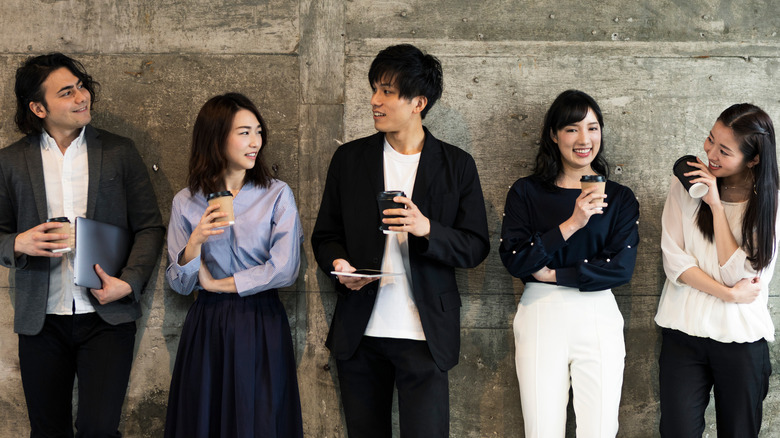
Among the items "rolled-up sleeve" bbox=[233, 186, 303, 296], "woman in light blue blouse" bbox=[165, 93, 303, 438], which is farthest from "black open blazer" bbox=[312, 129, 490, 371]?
"woman in light blue blouse" bbox=[165, 93, 303, 438]

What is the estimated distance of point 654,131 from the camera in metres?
3.73

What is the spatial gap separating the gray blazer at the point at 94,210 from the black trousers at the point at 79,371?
8 centimetres

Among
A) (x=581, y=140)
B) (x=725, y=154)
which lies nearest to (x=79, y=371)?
(x=581, y=140)

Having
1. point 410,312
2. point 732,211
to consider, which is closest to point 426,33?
point 410,312

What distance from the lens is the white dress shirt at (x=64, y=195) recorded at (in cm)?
324

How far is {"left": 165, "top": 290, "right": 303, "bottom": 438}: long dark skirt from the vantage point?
3035mm

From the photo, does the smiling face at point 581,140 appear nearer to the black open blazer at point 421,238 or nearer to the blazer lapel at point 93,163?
the black open blazer at point 421,238

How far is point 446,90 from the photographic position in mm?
3689

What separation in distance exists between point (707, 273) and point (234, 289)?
2249 mm

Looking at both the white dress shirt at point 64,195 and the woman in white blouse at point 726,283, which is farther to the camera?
the white dress shirt at point 64,195

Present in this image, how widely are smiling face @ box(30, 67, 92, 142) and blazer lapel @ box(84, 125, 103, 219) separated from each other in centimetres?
8

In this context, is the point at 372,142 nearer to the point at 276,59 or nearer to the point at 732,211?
the point at 276,59

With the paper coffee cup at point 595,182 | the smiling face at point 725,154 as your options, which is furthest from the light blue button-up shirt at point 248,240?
the smiling face at point 725,154

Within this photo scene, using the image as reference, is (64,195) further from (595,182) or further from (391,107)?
(595,182)
